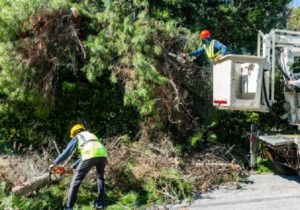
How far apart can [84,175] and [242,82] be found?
379cm

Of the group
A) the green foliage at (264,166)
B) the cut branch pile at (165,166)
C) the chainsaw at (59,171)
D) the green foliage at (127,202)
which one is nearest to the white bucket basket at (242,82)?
the cut branch pile at (165,166)

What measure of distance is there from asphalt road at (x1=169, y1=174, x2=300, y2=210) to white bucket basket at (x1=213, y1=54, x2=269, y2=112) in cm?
158

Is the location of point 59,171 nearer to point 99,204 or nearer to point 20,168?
point 99,204

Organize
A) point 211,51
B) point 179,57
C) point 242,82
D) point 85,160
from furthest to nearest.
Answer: point 179,57
point 211,51
point 242,82
point 85,160

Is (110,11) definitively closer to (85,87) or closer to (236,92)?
(85,87)

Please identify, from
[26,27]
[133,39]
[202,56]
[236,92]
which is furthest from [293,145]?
[26,27]

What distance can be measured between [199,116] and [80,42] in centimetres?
319

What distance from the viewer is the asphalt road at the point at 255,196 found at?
24.2 feet

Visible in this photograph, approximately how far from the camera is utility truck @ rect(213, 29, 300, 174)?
340 inches

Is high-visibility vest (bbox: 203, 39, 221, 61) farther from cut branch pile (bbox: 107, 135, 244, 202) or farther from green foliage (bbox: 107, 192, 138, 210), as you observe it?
green foliage (bbox: 107, 192, 138, 210)

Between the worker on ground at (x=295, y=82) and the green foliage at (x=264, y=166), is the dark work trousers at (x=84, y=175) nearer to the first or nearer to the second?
the green foliage at (x=264, y=166)

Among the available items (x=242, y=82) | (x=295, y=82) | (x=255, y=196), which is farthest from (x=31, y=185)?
(x=295, y=82)

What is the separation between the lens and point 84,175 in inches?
285

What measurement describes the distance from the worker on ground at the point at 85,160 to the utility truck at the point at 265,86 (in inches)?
117
